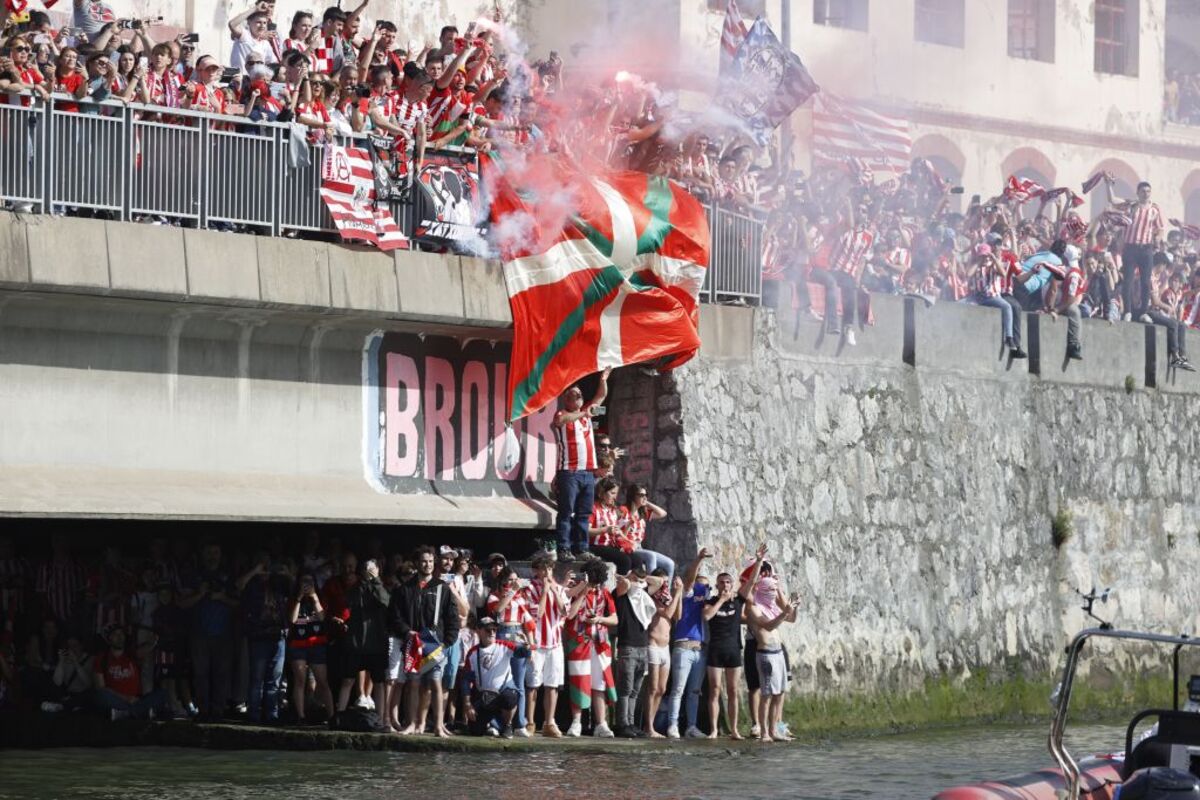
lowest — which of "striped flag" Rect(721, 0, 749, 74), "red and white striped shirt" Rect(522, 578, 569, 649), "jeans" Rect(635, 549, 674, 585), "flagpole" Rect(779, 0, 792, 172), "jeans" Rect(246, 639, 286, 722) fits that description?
"jeans" Rect(246, 639, 286, 722)

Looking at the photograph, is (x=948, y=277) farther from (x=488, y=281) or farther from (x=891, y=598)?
(x=488, y=281)

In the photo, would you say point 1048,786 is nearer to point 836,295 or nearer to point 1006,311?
point 836,295

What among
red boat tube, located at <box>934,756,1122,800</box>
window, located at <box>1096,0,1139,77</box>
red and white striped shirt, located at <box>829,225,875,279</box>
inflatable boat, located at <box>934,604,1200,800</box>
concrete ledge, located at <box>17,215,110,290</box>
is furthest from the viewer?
window, located at <box>1096,0,1139,77</box>

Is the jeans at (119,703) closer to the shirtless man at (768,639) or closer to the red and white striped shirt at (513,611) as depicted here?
the red and white striped shirt at (513,611)

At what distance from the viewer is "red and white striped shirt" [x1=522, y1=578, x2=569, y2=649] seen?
23516 millimetres

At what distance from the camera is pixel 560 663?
23.6m

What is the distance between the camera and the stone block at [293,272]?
73.3ft

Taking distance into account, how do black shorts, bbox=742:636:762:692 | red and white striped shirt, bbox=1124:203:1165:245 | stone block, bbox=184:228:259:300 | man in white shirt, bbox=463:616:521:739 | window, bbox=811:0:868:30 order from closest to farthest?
stone block, bbox=184:228:259:300 → man in white shirt, bbox=463:616:521:739 → black shorts, bbox=742:636:762:692 → red and white striped shirt, bbox=1124:203:1165:245 → window, bbox=811:0:868:30

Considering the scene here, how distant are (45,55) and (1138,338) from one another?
50.0ft

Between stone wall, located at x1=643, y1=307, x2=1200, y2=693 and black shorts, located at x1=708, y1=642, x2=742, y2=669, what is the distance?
1193 millimetres

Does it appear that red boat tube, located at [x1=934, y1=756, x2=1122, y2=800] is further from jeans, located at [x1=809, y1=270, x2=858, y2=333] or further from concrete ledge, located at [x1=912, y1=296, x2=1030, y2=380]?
concrete ledge, located at [x1=912, y1=296, x2=1030, y2=380]

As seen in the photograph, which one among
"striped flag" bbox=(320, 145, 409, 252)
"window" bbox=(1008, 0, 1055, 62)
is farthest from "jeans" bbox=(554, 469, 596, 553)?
"window" bbox=(1008, 0, 1055, 62)

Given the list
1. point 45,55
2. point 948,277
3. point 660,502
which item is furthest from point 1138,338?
point 45,55

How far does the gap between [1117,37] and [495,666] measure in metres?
28.0
